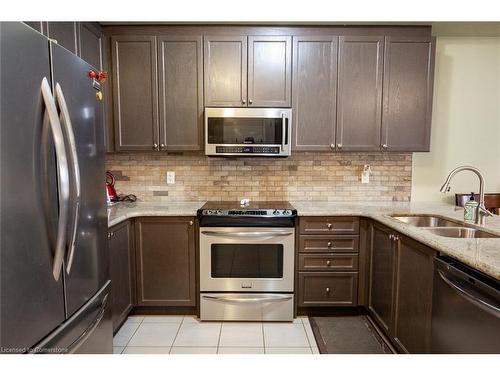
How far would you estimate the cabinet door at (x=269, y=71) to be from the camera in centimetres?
250

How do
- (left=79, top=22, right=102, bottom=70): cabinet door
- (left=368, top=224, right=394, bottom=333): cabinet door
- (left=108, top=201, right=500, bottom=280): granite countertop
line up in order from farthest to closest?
(left=79, top=22, right=102, bottom=70): cabinet door
(left=368, top=224, right=394, bottom=333): cabinet door
(left=108, top=201, right=500, bottom=280): granite countertop

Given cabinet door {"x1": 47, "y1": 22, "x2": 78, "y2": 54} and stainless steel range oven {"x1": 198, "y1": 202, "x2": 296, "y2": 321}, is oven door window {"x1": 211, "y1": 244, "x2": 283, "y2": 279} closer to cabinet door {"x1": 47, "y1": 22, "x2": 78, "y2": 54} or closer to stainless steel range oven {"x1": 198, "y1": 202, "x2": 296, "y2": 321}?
stainless steel range oven {"x1": 198, "y1": 202, "x2": 296, "y2": 321}

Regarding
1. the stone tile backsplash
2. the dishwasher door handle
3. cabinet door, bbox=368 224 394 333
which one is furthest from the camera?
the stone tile backsplash

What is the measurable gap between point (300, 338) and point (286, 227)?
81 cm

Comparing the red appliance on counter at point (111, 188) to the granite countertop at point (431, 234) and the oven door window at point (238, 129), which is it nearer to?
the oven door window at point (238, 129)

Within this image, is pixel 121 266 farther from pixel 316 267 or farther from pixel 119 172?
pixel 316 267

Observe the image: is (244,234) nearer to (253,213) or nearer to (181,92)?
(253,213)

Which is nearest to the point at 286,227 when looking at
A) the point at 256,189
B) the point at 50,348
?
the point at 256,189

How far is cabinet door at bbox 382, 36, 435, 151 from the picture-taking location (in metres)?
2.50

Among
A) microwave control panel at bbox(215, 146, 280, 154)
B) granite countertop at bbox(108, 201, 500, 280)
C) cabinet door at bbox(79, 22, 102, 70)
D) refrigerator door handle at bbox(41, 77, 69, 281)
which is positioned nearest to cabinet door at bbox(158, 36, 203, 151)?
microwave control panel at bbox(215, 146, 280, 154)

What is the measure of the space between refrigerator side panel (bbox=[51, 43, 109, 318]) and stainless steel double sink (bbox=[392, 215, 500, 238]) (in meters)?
1.82

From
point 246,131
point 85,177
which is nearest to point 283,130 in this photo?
point 246,131

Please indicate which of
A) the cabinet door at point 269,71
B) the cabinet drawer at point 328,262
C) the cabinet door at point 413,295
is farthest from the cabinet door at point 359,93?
the cabinet door at point 413,295

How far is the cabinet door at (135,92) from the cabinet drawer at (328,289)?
68.7 inches
